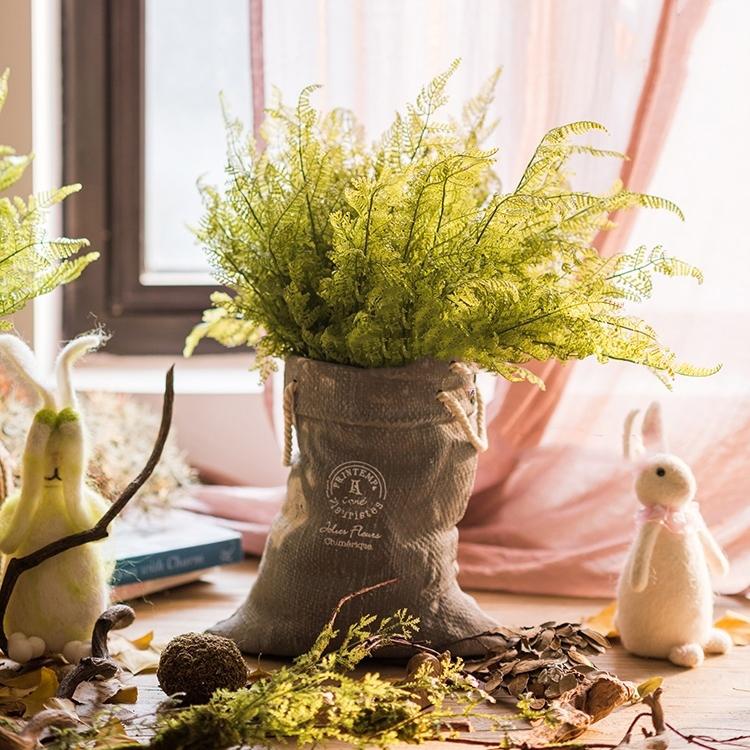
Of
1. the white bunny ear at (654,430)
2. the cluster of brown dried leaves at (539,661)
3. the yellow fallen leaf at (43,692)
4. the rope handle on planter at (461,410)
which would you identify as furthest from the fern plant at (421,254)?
the yellow fallen leaf at (43,692)

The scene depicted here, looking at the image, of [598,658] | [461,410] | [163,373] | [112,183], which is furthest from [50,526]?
[112,183]

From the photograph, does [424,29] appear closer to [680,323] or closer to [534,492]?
[680,323]

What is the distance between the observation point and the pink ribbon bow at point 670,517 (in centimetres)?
103

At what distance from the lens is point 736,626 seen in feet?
3.69

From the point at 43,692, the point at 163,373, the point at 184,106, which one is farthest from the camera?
the point at 184,106

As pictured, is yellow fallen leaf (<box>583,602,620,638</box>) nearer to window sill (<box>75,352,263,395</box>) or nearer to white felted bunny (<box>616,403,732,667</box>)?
white felted bunny (<box>616,403,732,667</box>)

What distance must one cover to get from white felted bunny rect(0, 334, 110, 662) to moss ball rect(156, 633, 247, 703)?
13cm

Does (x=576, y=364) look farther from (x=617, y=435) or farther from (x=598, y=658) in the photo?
(x=598, y=658)

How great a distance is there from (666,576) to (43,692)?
534mm

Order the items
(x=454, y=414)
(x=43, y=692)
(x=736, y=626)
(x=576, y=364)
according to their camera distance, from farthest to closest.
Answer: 1. (x=576, y=364)
2. (x=736, y=626)
3. (x=454, y=414)
4. (x=43, y=692)

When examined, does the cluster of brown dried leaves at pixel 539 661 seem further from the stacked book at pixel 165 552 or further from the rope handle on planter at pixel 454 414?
the stacked book at pixel 165 552

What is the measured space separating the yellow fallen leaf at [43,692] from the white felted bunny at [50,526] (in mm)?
52

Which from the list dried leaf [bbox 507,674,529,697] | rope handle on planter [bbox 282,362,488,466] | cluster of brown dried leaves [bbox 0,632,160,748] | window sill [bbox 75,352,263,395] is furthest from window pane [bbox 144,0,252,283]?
dried leaf [bbox 507,674,529,697]

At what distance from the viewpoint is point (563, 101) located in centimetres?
129
